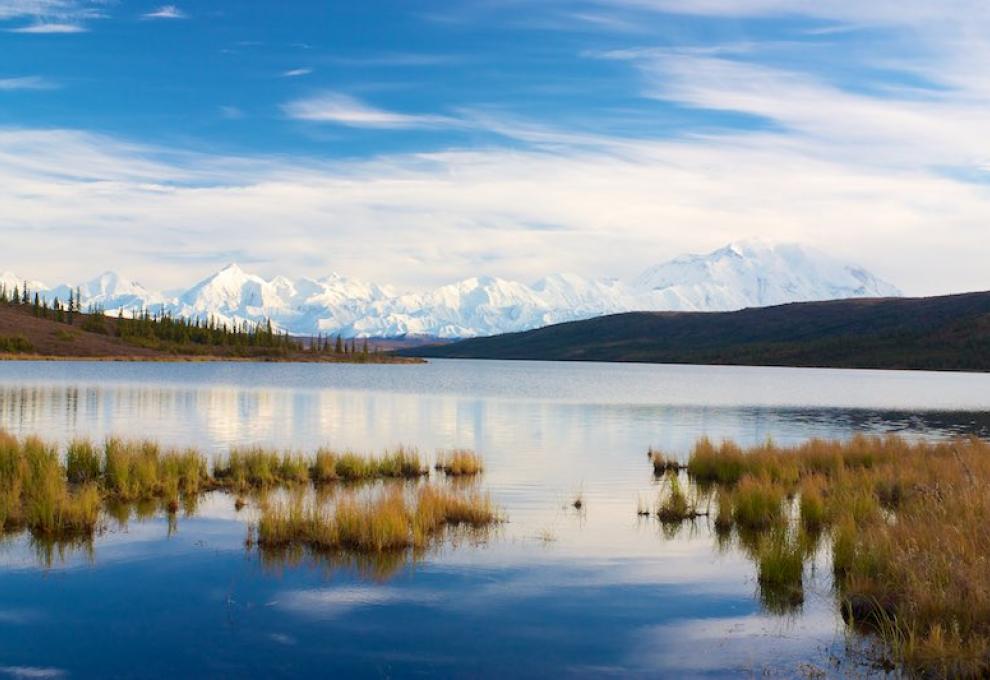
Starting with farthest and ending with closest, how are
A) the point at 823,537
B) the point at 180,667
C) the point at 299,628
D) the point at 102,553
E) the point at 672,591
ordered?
the point at 823,537 < the point at 102,553 < the point at 672,591 < the point at 299,628 < the point at 180,667

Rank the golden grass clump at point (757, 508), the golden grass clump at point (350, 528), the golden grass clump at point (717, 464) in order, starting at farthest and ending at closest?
the golden grass clump at point (717, 464), the golden grass clump at point (757, 508), the golden grass clump at point (350, 528)

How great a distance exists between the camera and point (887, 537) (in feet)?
56.2

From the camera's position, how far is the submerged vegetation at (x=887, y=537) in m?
13.7

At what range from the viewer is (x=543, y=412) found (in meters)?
66.6

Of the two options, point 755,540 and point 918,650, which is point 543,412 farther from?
point 918,650

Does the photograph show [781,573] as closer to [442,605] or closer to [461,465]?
[442,605]

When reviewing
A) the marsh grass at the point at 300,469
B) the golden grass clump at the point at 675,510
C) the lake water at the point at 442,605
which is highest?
the marsh grass at the point at 300,469

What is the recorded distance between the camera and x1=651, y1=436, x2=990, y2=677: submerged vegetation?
44.8ft

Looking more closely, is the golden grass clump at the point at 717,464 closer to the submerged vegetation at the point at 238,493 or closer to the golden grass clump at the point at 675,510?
the golden grass clump at the point at 675,510

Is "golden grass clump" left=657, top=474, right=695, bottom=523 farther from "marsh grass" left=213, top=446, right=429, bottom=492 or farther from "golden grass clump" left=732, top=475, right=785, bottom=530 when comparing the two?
"marsh grass" left=213, top=446, right=429, bottom=492

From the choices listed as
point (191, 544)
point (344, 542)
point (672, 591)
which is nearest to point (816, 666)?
point (672, 591)

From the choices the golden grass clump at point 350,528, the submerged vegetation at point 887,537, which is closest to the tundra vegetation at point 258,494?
the golden grass clump at point 350,528

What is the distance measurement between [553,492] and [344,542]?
11020 millimetres

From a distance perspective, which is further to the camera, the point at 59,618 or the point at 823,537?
the point at 823,537
